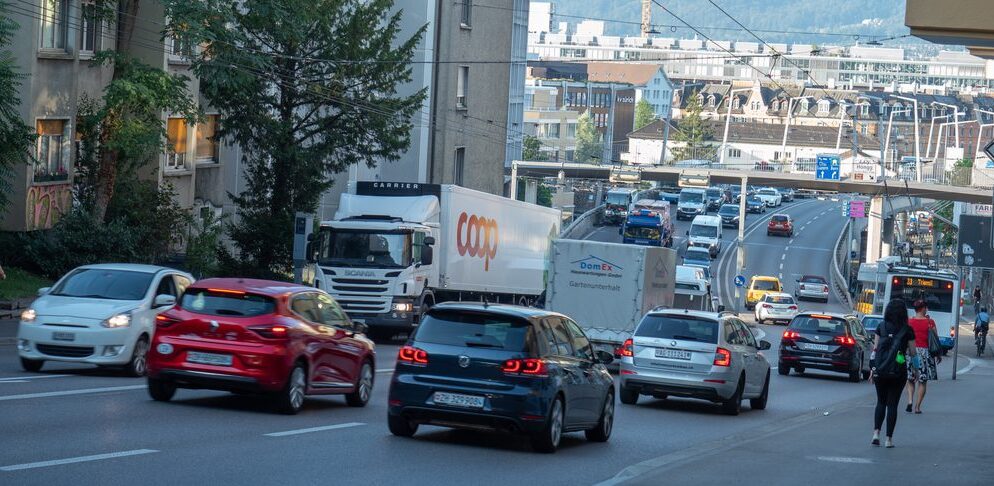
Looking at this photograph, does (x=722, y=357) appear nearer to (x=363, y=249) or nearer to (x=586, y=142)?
(x=363, y=249)

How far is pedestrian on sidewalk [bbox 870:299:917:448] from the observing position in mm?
15703

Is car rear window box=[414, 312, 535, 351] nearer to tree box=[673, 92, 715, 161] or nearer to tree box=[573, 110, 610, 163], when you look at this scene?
tree box=[573, 110, 610, 163]

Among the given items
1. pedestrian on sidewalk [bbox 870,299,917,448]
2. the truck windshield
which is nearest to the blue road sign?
the truck windshield

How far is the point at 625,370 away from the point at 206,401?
22.5 ft

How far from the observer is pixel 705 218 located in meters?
96.4

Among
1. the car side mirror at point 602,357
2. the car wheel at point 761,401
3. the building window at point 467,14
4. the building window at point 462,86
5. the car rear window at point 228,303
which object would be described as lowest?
the car wheel at point 761,401

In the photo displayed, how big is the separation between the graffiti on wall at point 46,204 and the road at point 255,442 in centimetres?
1403

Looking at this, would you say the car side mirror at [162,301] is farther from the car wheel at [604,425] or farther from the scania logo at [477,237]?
the scania logo at [477,237]

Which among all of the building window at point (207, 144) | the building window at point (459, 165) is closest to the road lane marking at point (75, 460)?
the building window at point (207, 144)

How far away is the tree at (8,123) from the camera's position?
2803 cm

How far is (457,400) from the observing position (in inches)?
547

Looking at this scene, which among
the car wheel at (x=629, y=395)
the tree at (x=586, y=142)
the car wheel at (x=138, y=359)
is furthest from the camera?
the tree at (x=586, y=142)

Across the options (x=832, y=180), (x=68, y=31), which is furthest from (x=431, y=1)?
(x=832, y=180)

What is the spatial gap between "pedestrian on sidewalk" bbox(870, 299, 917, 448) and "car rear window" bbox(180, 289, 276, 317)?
265 inches
